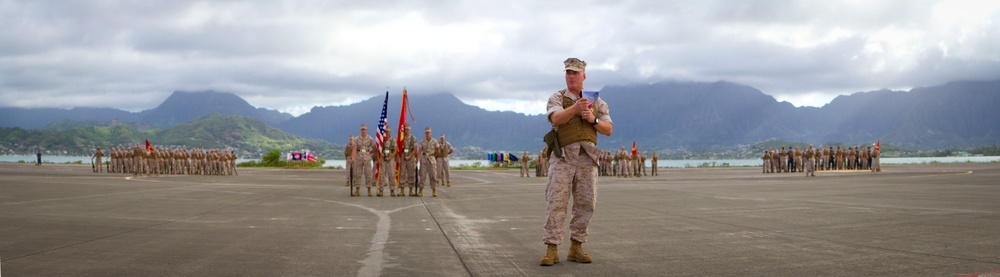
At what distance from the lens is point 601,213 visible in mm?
13359

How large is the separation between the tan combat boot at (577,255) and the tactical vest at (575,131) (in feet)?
3.38

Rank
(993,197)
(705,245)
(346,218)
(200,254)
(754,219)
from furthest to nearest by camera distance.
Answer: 1. (993,197)
2. (346,218)
3. (754,219)
4. (705,245)
5. (200,254)

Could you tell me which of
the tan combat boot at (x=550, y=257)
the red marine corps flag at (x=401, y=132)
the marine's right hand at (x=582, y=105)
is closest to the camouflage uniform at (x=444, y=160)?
the red marine corps flag at (x=401, y=132)

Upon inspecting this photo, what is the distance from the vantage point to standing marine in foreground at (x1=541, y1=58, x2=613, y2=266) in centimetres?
734

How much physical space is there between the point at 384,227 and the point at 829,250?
617 centimetres

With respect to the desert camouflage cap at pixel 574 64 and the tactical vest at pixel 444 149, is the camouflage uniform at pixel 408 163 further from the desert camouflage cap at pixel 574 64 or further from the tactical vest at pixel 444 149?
the desert camouflage cap at pixel 574 64

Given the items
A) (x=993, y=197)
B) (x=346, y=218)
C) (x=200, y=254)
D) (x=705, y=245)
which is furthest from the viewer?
(x=993, y=197)

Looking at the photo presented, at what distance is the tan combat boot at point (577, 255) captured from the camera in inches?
285

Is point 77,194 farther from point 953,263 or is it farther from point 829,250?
point 953,263

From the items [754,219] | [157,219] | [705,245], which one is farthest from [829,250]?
[157,219]

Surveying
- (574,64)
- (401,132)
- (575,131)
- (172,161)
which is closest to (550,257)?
(575,131)

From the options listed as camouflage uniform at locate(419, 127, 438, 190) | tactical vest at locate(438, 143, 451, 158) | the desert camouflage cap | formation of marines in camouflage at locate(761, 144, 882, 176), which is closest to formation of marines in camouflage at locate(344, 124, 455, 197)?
camouflage uniform at locate(419, 127, 438, 190)

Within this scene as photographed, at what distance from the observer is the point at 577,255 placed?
7332mm

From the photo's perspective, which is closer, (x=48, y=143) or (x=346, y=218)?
(x=346, y=218)
